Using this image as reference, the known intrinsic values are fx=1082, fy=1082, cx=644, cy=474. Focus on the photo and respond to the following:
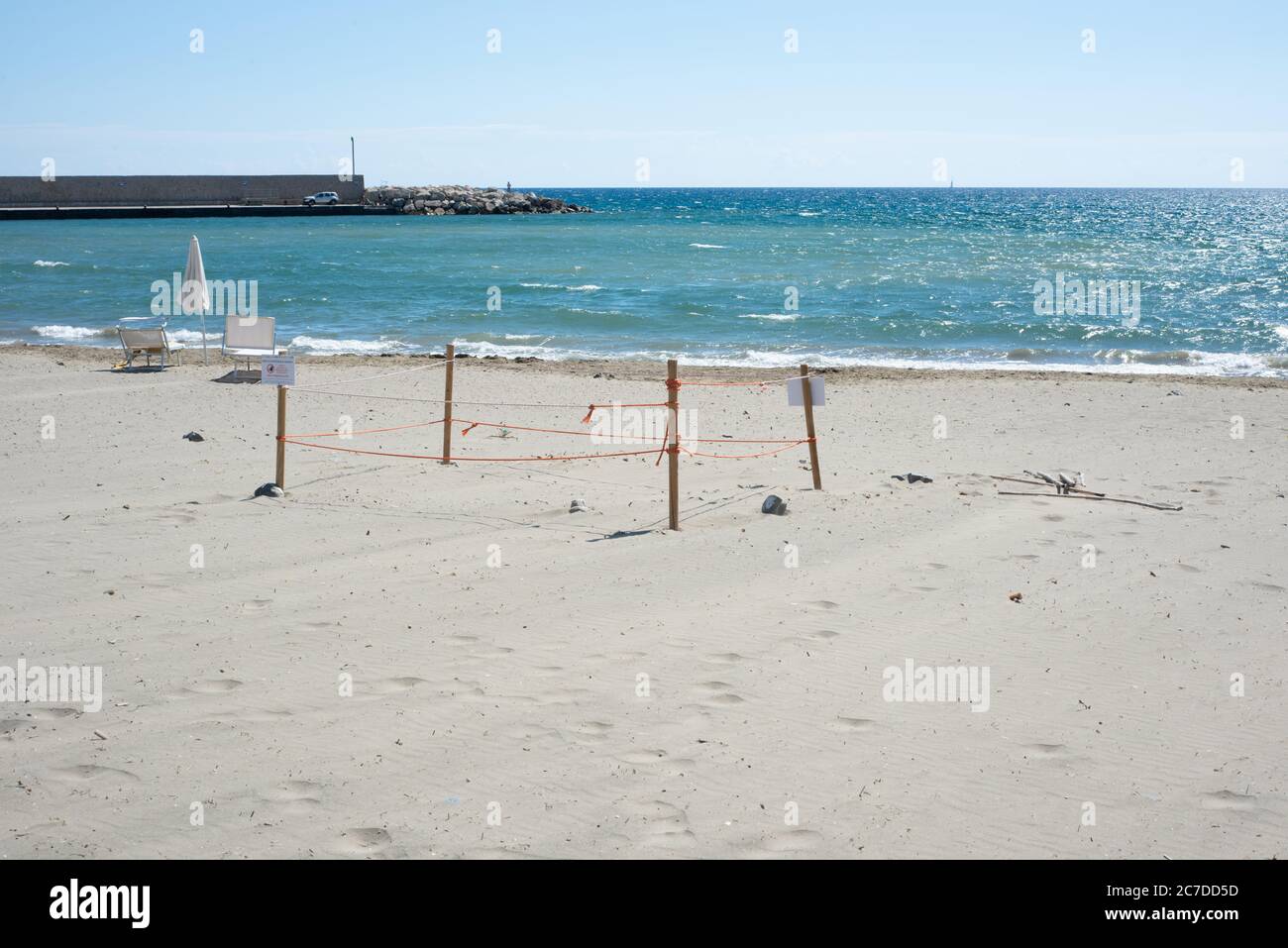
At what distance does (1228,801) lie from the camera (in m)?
4.76

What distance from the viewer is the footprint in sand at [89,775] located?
4.71m

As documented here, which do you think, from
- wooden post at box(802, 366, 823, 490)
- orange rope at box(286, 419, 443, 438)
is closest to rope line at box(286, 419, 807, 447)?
orange rope at box(286, 419, 443, 438)

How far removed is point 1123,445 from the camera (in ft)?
41.0

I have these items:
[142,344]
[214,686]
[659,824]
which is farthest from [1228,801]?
[142,344]

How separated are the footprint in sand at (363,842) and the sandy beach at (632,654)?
0.07ft

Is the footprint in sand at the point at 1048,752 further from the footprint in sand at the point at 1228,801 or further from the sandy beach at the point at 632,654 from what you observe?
the footprint in sand at the point at 1228,801

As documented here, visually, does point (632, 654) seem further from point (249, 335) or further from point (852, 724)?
point (249, 335)

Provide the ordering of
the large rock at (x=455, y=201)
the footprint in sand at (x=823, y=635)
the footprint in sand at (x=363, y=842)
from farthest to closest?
1. the large rock at (x=455, y=201)
2. the footprint in sand at (x=823, y=635)
3. the footprint in sand at (x=363, y=842)

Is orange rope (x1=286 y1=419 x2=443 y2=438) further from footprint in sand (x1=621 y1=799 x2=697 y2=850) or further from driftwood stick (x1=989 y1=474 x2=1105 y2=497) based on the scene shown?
footprint in sand (x1=621 y1=799 x2=697 y2=850)

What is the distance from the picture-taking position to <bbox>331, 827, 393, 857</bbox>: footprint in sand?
423 cm

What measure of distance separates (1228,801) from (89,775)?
5.01 meters

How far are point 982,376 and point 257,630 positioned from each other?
1498 centimetres

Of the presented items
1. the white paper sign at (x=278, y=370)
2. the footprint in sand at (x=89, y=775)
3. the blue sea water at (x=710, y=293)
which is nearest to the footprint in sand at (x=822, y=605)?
the footprint in sand at (x=89, y=775)

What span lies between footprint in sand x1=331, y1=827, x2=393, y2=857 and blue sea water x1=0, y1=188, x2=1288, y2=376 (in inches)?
681
